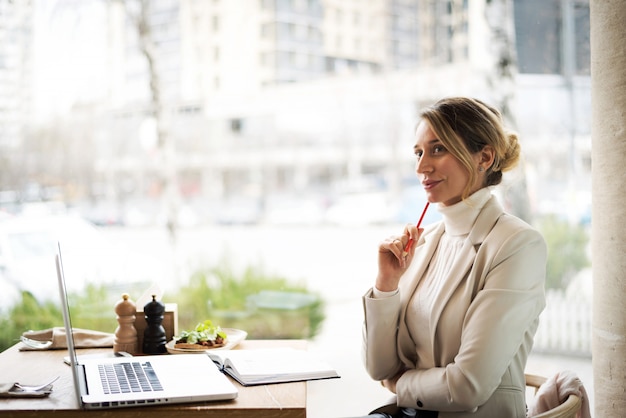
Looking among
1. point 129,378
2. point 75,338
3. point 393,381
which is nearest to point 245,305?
point 75,338

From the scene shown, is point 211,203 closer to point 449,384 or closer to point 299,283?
point 299,283

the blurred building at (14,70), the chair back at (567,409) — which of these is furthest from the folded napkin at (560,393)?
the blurred building at (14,70)

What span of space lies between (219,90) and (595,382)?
2895 mm

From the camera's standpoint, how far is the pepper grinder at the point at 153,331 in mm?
2211

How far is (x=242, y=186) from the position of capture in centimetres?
443

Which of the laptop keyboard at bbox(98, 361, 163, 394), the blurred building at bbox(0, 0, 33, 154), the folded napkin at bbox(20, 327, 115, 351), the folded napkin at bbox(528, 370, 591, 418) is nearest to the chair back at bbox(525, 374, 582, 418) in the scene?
the folded napkin at bbox(528, 370, 591, 418)

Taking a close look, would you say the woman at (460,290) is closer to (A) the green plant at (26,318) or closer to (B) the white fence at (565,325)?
(A) the green plant at (26,318)

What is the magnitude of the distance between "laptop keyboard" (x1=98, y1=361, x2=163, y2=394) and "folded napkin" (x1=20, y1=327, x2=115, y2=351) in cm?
39

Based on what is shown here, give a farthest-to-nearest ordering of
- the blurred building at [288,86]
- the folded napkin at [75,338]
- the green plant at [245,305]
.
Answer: the blurred building at [288,86] < the green plant at [245,305] < the folded napkin at [75,338]

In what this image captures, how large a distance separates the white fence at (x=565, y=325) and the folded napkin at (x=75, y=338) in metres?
3.25

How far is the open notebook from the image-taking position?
1896mm

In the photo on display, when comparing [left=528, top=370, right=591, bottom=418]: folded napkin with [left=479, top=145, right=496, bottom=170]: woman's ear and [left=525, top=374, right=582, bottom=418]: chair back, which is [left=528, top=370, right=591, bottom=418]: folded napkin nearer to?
[left=525, top=374, right=582, bottom=418]: chair back

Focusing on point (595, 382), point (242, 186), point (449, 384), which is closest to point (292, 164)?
point (242, 186)

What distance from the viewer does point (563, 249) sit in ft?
15.5
